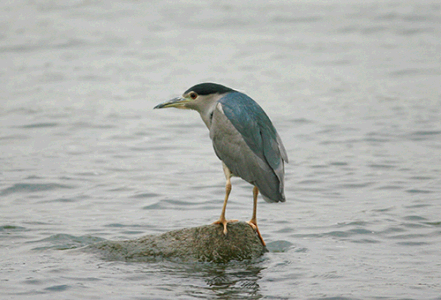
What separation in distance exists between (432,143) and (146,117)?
227 inches

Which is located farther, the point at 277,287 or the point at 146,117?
the point at 146,117

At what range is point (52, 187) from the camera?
36.3 ft

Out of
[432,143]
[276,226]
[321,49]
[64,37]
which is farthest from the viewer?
[64,37]

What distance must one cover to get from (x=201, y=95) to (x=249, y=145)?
34.0 inches

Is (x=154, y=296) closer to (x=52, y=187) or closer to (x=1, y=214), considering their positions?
(x=1, y=214)

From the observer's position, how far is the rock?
8000 millimetres

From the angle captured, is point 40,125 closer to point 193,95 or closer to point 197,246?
point 193,95

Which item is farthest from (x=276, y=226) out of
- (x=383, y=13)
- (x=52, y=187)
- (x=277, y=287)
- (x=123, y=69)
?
(x=383, y=13)

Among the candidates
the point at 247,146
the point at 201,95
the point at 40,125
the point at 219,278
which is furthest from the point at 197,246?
the point at 40,125

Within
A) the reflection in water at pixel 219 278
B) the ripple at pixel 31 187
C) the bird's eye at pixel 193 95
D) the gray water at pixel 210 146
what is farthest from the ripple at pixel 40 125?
the reflection in water at pixel 219 278

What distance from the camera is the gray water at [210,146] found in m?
7.79

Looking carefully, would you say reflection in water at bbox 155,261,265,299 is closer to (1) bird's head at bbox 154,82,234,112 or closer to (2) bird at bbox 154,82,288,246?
(2) bird at bbox 154,82,288,246

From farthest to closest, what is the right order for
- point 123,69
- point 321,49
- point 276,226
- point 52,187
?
point 321,49 → point 123,69 → point 52,187 → point 276,226

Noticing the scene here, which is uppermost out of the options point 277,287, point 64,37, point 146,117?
point 64,37
